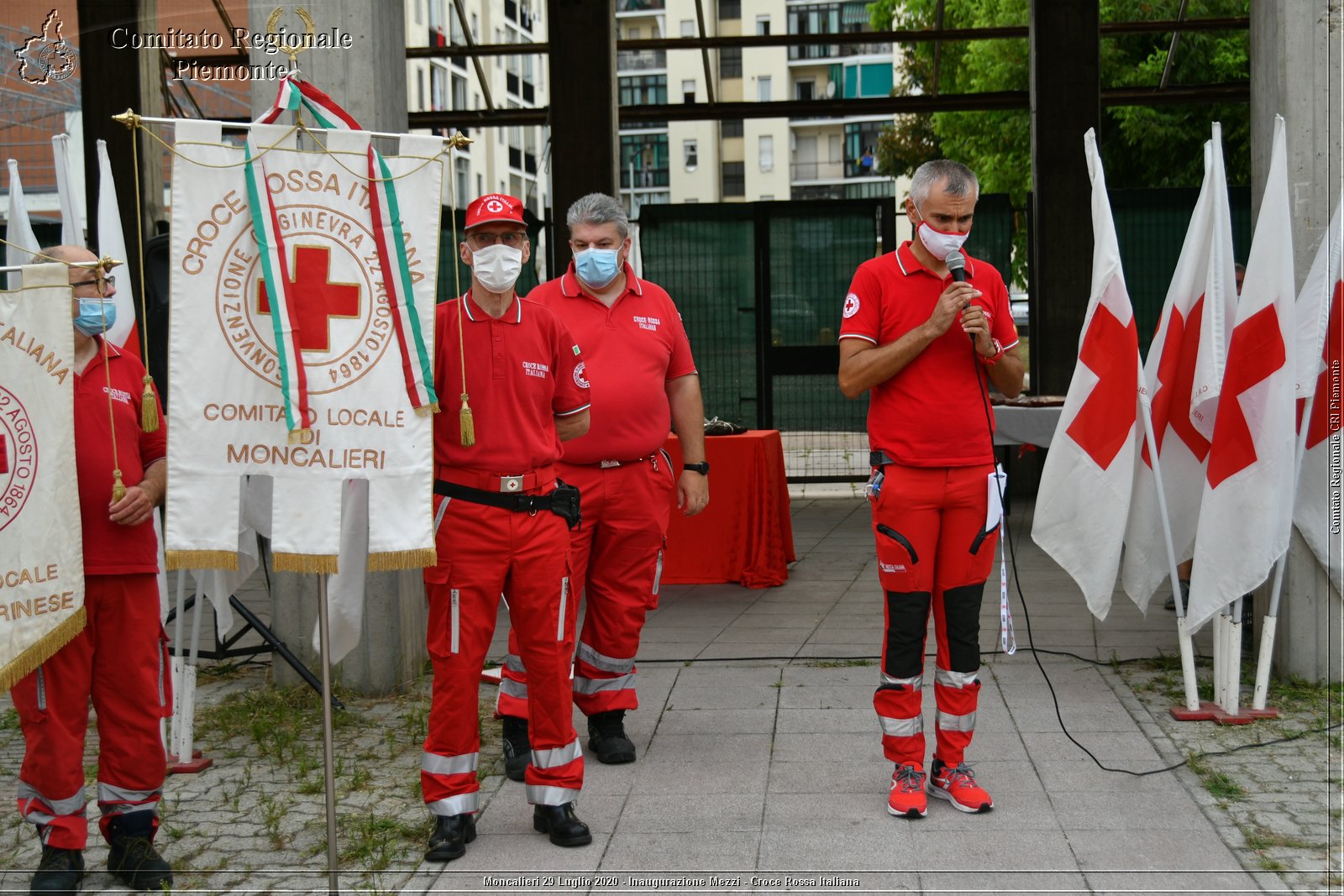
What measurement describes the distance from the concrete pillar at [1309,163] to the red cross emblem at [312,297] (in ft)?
14.1

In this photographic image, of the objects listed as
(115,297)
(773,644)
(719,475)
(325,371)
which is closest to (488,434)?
(325,371)

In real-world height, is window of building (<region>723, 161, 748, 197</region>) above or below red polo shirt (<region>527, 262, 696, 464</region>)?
above

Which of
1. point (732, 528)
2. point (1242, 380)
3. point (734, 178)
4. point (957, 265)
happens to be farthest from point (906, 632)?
point (734, 178)

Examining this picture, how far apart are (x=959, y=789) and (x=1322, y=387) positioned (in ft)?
8.45

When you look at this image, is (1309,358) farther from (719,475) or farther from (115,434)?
(115,434)

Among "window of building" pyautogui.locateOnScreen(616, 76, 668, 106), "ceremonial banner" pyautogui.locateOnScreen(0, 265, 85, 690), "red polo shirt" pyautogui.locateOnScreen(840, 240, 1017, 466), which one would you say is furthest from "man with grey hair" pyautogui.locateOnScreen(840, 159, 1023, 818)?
"window of building" pyautogui.locateOnScreen(616, 76, 668, 106)

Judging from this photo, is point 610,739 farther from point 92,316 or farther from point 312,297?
point 92,316

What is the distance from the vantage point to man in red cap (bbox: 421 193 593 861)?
178 inches

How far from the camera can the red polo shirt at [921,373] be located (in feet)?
15.6

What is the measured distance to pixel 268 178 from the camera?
158 inches

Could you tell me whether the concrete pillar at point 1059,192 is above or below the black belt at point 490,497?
above

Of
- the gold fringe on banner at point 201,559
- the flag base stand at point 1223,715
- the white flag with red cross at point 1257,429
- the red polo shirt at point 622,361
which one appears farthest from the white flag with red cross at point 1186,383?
the gold fringe on banner at point 201,559

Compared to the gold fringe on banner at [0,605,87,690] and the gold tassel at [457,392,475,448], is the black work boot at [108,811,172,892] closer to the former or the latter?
the gold fringe on banner at [0,605,87,690]

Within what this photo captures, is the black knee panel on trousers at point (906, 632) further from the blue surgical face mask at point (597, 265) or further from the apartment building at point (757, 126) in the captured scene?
the apartment building at point (757, 126)
